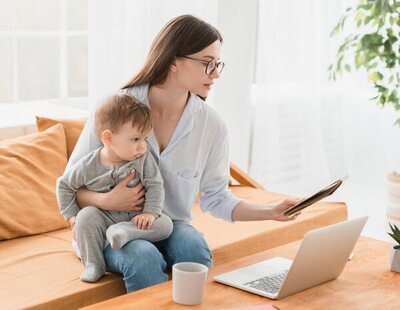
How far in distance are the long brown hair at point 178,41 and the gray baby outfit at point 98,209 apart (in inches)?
11.5

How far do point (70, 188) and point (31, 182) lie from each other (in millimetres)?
486

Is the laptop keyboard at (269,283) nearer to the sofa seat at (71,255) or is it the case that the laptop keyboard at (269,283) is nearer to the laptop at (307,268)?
the laptop at (307,268)

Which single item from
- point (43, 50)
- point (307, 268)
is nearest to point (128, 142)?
point (307, 268)

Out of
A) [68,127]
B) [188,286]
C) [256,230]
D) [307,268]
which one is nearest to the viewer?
[188,286]

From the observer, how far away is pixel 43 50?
3707mm

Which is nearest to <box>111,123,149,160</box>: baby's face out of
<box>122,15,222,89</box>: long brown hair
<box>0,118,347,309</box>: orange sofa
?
<box>122,15,222,89</box>: long brown hair

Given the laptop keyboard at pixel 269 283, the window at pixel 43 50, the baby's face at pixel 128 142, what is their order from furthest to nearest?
the window at pixel 43 50, the baby's face at pixel 128 142, the laptop keyboard at pixel 269 283

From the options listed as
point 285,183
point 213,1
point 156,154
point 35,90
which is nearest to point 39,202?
point 156,154

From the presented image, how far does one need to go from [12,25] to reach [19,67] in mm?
189

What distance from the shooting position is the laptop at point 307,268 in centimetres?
216

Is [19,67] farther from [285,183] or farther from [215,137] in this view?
[285,183]

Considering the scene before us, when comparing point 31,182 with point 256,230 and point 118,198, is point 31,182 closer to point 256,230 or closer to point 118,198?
point 118,198

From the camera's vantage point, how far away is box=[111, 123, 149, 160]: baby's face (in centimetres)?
245

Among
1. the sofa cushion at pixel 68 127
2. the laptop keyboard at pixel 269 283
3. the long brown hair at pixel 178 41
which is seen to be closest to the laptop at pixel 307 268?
the laptop keyboard at pixel 269 283
